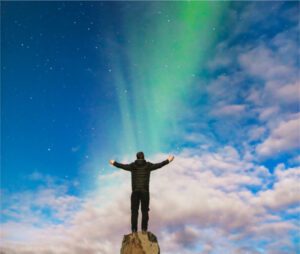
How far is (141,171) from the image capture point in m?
17.3

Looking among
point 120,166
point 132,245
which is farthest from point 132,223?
point 120,166

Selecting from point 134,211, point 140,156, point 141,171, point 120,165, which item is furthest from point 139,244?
point 140,156

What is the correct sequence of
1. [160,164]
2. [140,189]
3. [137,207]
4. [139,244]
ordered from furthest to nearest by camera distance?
[160,164]
[137,207]
[140,189]
[139,244]

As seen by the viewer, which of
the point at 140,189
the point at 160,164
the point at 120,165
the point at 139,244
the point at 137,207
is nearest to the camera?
the point at 139,244

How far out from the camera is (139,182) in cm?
1728

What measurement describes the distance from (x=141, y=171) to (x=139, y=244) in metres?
2.93

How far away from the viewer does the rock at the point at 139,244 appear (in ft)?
55.6

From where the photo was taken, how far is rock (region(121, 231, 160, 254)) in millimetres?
16953

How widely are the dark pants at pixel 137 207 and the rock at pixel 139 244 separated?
350 millimetres

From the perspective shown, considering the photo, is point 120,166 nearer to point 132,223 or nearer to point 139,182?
point 139,182

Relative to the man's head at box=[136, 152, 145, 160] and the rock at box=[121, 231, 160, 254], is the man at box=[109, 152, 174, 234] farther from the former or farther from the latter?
the rock at box=[121, 231, 160, 254]

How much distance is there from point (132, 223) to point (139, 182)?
1715 mm

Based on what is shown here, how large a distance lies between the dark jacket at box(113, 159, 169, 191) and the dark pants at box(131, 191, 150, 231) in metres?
0.21

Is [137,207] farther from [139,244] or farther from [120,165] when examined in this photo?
[120,165]
